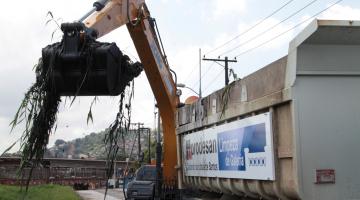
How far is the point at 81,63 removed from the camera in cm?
585

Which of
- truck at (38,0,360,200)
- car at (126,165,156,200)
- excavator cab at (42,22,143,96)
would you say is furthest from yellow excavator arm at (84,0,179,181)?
car at (126,165,156,200)

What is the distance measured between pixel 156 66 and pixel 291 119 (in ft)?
16.9

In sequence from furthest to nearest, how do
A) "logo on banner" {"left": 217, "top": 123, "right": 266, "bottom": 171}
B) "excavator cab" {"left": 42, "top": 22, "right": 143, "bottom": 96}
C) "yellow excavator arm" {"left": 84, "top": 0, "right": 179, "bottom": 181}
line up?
"yellow excavator arm" {"left": 84, "top": 0, "right": 179, "bottom": 181}, "excavator cab" {"left": 42, "top": 22, "right": 143, "bottom": 96}, "logo on banner" {"left": 217, "top": 123, "right": 266, "bottom": 171}

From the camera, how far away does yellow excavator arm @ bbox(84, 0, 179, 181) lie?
9.00m

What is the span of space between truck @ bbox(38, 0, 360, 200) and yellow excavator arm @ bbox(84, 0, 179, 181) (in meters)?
1.97

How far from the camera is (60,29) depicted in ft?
19.6

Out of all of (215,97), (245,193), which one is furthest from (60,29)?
(245,193)

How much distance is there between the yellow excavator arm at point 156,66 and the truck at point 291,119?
77.5 inches

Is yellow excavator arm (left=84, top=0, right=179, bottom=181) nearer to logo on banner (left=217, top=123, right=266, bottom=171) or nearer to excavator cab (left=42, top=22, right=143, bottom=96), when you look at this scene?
excavator cab (left=42, top=22, right=143, bottom=96)

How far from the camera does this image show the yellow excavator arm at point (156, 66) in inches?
354

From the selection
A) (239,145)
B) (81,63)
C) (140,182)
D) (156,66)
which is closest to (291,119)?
(239,145)

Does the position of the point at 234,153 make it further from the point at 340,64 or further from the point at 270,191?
the point at 340,64

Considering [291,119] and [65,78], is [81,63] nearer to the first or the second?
[65,78]

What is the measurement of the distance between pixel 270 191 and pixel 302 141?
770mm
